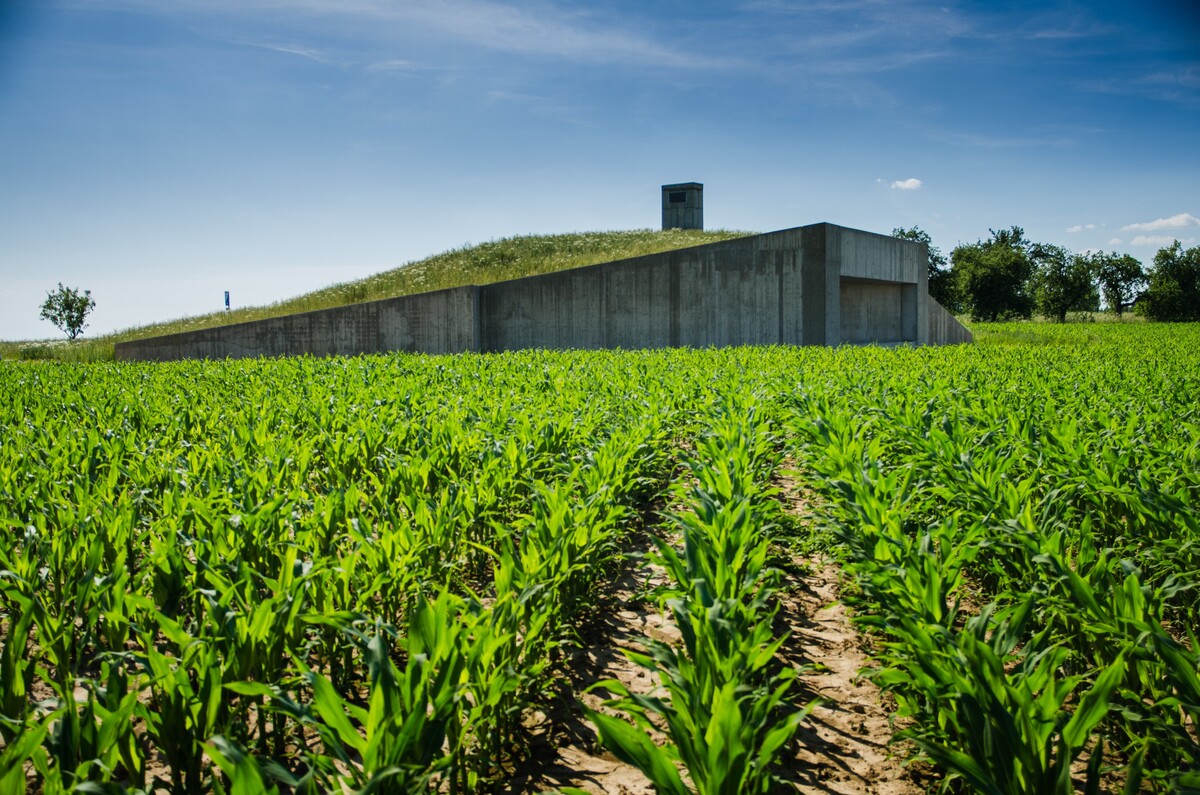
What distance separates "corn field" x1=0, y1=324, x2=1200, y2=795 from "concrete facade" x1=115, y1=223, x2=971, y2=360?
16.7 m

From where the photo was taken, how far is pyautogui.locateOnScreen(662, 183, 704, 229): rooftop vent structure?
4719 centimetres

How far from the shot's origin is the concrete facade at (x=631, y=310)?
974 inches

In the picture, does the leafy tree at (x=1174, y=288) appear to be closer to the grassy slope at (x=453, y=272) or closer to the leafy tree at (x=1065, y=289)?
the leafy tree at (x=1065, y=289)

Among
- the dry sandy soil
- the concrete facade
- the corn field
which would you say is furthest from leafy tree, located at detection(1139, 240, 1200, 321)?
the dry sandy soil

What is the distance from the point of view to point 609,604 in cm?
448

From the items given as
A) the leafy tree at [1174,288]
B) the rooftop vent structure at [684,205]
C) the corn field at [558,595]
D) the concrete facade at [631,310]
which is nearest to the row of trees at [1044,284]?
the leafy tree at [1174,288]

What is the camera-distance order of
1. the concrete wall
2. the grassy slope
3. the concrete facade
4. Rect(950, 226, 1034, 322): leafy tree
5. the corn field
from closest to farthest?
the corn field, the concrete facade, the concrete wall, the grassy slope, Rect(950, 226, 1034, 322): leafy tree

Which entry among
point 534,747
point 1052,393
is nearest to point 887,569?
point 534,747

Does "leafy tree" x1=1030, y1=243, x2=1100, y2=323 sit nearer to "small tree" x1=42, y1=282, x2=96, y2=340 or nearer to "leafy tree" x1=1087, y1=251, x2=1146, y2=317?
"leafy tree" x1=1087, y1=251, x2=1146, y2=317

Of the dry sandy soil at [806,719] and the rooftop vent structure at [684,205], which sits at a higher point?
the rooftop vent structure at [684,205]

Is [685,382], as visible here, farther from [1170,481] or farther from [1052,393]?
[1170,481]

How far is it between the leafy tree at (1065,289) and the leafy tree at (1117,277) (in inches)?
299

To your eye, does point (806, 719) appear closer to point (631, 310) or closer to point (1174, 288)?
point (631, 310)

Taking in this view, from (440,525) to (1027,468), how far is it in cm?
423
